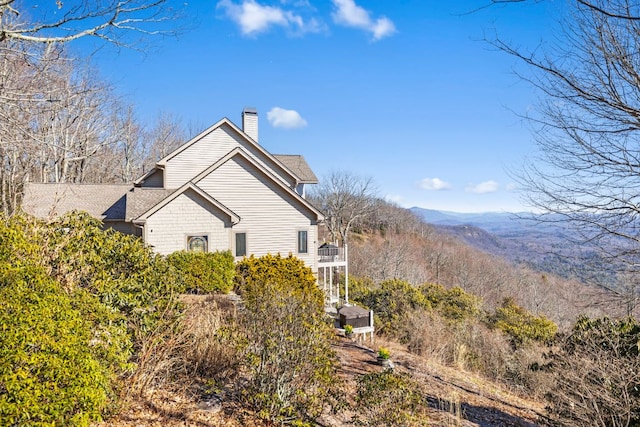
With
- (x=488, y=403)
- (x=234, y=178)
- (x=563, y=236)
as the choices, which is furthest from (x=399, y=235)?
(x=563, y=236)

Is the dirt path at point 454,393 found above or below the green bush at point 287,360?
below

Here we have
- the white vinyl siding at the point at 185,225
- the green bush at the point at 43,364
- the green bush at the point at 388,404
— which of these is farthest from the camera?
the white vinyl siding at the point at 185,225

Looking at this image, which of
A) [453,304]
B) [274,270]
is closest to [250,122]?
[274,270]

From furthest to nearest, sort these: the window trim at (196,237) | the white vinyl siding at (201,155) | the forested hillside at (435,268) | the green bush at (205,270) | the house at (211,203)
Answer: the forested hillside at (435,268) < the white vinyl siding at (201,155) < the window trim at (196,237) < the house at (211,203) < the green bush at (205,270)

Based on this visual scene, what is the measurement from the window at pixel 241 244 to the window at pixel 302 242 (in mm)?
2611

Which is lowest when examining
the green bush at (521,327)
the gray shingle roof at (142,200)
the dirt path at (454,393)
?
the green bush at (521,327)

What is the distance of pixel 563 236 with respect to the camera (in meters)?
5.80

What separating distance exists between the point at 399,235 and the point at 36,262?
55724 millimetres

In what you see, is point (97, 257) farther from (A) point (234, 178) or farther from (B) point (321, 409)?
(A) point (234, 178)

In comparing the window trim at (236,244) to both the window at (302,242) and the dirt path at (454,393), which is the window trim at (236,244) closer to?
the window at (302,242)

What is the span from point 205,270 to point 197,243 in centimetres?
177

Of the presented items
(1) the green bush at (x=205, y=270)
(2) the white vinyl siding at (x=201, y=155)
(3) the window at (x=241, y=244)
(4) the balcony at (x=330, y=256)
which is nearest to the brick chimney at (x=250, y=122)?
(2) the white vinyl siding at (x=201, y=155)

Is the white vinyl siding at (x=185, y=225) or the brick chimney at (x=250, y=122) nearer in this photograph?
the white vinyl siding at (x=185, y=225)

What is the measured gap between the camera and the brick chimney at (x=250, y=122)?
21219 millimetres
